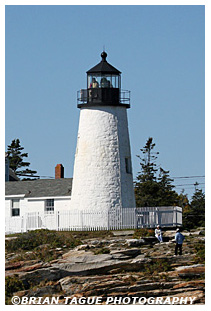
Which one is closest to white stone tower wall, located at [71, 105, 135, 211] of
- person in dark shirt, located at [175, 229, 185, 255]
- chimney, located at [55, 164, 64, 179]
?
person in dark shirt, located at [175, 229, 185, 255]

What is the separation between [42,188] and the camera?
53562mm

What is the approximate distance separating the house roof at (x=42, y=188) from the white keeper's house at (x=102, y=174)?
10.5ft

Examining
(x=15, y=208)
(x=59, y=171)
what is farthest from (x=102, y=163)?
(x=59, y=171)

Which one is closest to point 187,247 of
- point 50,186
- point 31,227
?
point 31,227

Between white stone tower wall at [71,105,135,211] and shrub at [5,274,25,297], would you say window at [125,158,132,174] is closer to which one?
white stone tower wall at [71,105,135,211]

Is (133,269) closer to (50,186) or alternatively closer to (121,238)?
(121,238)

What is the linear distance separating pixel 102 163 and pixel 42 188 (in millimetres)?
8003

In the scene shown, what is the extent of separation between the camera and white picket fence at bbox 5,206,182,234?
151 feet

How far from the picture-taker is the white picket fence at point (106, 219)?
4609 cm

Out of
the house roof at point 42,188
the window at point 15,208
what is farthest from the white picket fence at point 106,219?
the window at point 15,208

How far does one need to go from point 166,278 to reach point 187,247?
5.54 m

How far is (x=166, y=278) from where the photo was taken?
34625 mm
